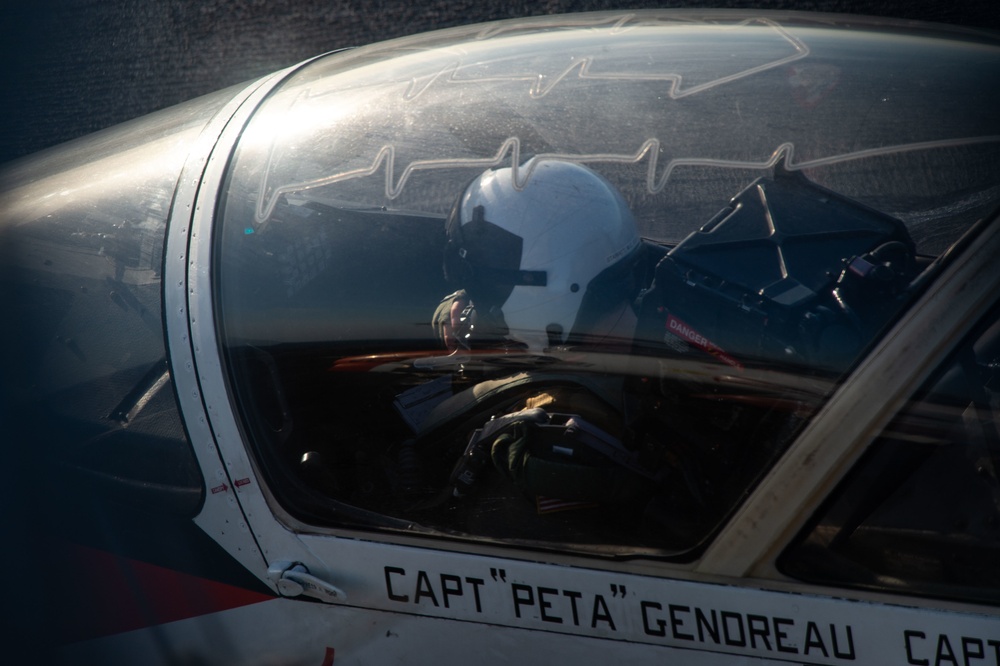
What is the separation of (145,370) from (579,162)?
94 centimetres

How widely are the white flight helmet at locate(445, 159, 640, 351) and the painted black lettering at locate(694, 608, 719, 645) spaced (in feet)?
1.66

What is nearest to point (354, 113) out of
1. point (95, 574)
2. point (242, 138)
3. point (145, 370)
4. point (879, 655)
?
point (242, 138)

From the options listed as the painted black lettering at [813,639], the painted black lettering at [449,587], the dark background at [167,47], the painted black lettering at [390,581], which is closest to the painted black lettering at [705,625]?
the painted black lettering at [813,639]

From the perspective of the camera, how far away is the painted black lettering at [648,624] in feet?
4.40

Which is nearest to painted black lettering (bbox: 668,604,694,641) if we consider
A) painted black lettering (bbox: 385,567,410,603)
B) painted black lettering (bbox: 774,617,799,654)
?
painted black lettering (bbox: 774,617,799,654)

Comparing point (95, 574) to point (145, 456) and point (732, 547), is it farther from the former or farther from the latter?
point (732, 547)

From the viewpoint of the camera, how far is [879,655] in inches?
49.4

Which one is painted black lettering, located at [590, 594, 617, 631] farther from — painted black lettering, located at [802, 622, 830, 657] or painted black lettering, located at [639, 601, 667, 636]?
Answer: painted black lettering, located at [802, 622, 830, 657]

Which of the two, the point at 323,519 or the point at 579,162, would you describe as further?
the point at 579,162

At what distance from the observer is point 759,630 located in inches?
51.3

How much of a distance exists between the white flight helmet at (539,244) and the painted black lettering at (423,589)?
1.45 ft

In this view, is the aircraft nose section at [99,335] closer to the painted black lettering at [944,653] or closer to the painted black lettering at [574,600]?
the painted black lettering at [574,600]

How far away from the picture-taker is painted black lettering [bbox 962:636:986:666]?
123cm

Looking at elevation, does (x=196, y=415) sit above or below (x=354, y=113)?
below
